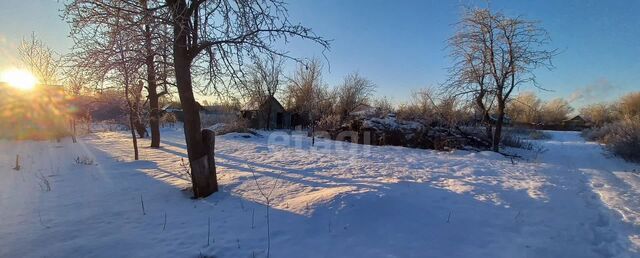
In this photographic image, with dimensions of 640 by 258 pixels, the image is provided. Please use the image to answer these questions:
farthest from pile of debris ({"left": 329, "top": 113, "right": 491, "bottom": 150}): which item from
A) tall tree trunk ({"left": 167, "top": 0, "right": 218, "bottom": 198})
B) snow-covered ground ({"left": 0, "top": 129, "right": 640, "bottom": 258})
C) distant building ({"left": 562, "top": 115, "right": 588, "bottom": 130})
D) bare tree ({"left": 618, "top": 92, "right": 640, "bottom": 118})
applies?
distant building ({"left": 562, "top": 115, "right": 588, "bottom": 130})

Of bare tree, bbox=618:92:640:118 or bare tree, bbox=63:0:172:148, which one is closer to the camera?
bare tree, bbox=63:0:172:148

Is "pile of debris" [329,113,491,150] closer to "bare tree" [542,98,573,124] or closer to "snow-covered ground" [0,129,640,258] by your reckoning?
"snow-covered ground" [0,129,640,258]

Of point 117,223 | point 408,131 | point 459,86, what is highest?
point 459,86

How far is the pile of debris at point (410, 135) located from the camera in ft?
46.6

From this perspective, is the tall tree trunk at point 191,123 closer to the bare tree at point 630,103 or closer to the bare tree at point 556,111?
the bare tree at point 630,103

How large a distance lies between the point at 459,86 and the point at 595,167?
510cm

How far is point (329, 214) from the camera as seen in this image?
467 centimetres

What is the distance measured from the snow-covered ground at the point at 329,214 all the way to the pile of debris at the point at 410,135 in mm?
5950

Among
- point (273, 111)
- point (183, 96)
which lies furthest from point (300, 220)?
point (273, 111)

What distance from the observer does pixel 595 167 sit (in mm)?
9633

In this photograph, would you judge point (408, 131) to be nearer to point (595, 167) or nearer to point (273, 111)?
point (595, 167)

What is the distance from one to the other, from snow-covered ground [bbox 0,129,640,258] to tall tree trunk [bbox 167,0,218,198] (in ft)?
1.06

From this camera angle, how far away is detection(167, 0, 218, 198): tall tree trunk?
5.52 m

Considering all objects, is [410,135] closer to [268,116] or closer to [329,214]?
[329,214]
